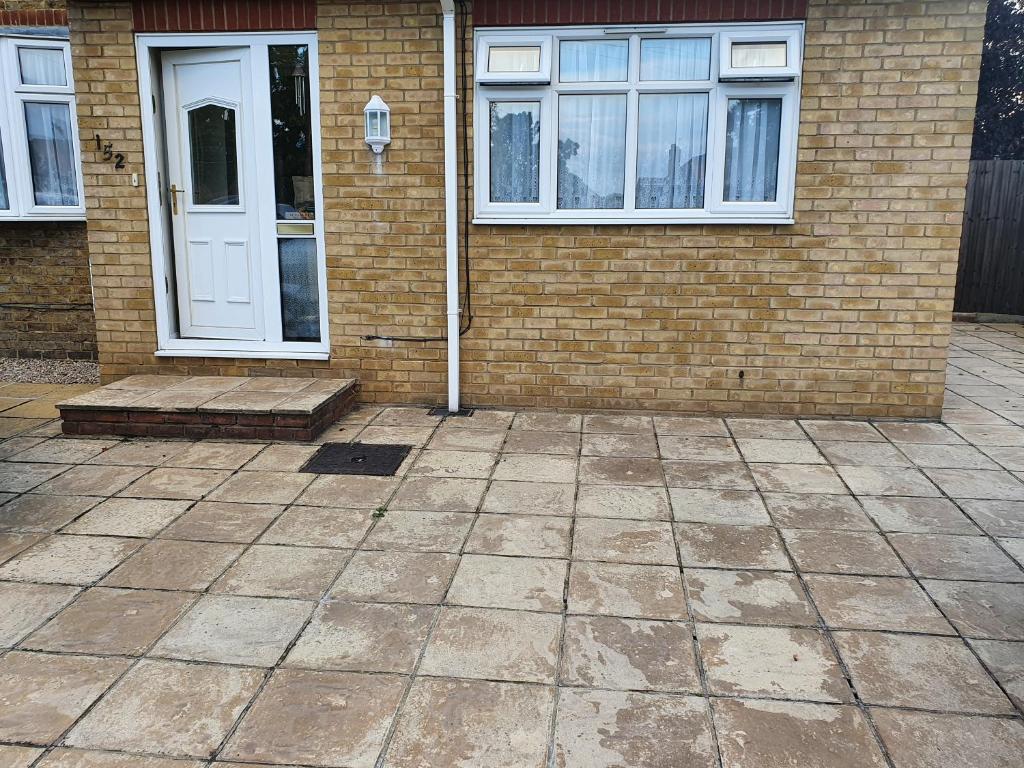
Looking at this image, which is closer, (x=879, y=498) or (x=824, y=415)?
(x=879, y=498)

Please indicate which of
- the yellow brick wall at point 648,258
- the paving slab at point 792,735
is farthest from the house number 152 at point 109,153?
the paving slab at point 792,735

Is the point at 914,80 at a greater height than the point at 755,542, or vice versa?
the point at 914,80

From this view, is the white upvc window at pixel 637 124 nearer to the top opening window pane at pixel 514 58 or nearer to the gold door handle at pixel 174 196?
the top opening window pane at pixel 514 58

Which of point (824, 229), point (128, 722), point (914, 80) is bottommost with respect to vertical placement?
point (128, 722)

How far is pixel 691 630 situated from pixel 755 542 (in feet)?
2.95

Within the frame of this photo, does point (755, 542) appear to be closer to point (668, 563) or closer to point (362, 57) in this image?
point (668, 563)

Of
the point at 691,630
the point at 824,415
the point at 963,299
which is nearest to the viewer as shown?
the point at 691,630

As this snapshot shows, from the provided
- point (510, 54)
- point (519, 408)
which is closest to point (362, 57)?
point (510, 54)

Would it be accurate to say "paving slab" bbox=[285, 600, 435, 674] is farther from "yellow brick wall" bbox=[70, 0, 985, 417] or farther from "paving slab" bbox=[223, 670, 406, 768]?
"yellow brick wall" bbox=[70, 0, 985, 417]

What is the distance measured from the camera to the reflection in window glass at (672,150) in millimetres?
5469

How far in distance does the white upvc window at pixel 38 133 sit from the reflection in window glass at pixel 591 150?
453cm

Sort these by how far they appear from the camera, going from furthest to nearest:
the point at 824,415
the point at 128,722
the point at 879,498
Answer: the point at 824,415 → the point at 879,498 → the point at 128,722

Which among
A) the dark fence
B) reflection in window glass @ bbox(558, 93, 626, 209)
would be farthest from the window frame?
the dark fence

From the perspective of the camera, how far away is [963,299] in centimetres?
1134
